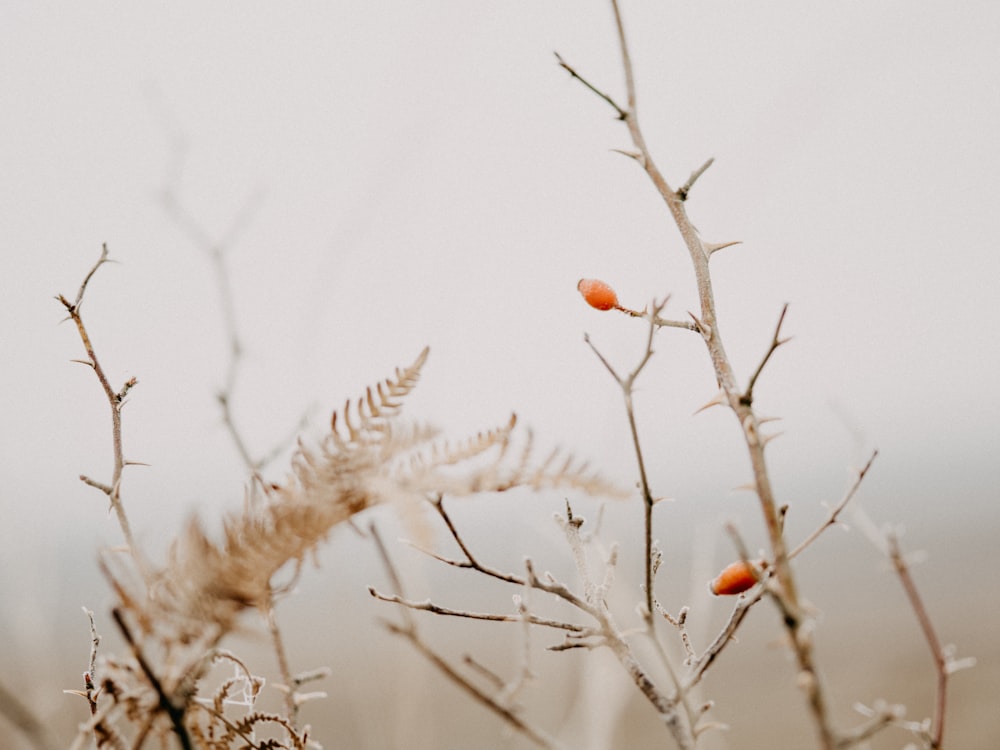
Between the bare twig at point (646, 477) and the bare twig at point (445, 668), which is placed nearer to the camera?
the bare twig at point (445, 668)

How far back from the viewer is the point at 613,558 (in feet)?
2.73

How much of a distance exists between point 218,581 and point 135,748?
143 millimetres

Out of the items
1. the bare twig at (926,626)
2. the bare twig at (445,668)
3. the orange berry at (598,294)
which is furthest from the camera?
the orange berry at (598,294)

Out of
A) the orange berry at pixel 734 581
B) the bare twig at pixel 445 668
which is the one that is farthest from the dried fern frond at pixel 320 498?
the orange berry at pixel 734 581

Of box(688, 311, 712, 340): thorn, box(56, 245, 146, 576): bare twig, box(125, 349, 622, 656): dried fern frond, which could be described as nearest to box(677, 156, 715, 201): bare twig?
box(688, 311, 712, 340): thorn

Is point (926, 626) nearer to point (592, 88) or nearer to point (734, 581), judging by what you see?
point (734, 581)

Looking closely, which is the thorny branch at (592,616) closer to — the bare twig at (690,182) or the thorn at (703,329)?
the thorn at (703,329)

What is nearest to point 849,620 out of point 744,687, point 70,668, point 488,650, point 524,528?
point 744,687

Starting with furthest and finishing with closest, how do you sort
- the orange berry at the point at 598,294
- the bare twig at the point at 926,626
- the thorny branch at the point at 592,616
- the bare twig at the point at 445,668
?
the orange berry at the point at 598,294
the bare twig at the point at 926,626
the thorny branch at the point at 592,616
the bare twig at the point at 445,668

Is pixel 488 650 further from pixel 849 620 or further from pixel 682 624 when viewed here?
pixel 682 624

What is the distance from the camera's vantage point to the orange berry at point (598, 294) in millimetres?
961

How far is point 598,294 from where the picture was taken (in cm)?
96

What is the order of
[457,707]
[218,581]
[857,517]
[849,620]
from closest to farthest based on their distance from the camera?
[218,581], [857,517], [457,707], [849,620]

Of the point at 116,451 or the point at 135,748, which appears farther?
the point at 116,451
